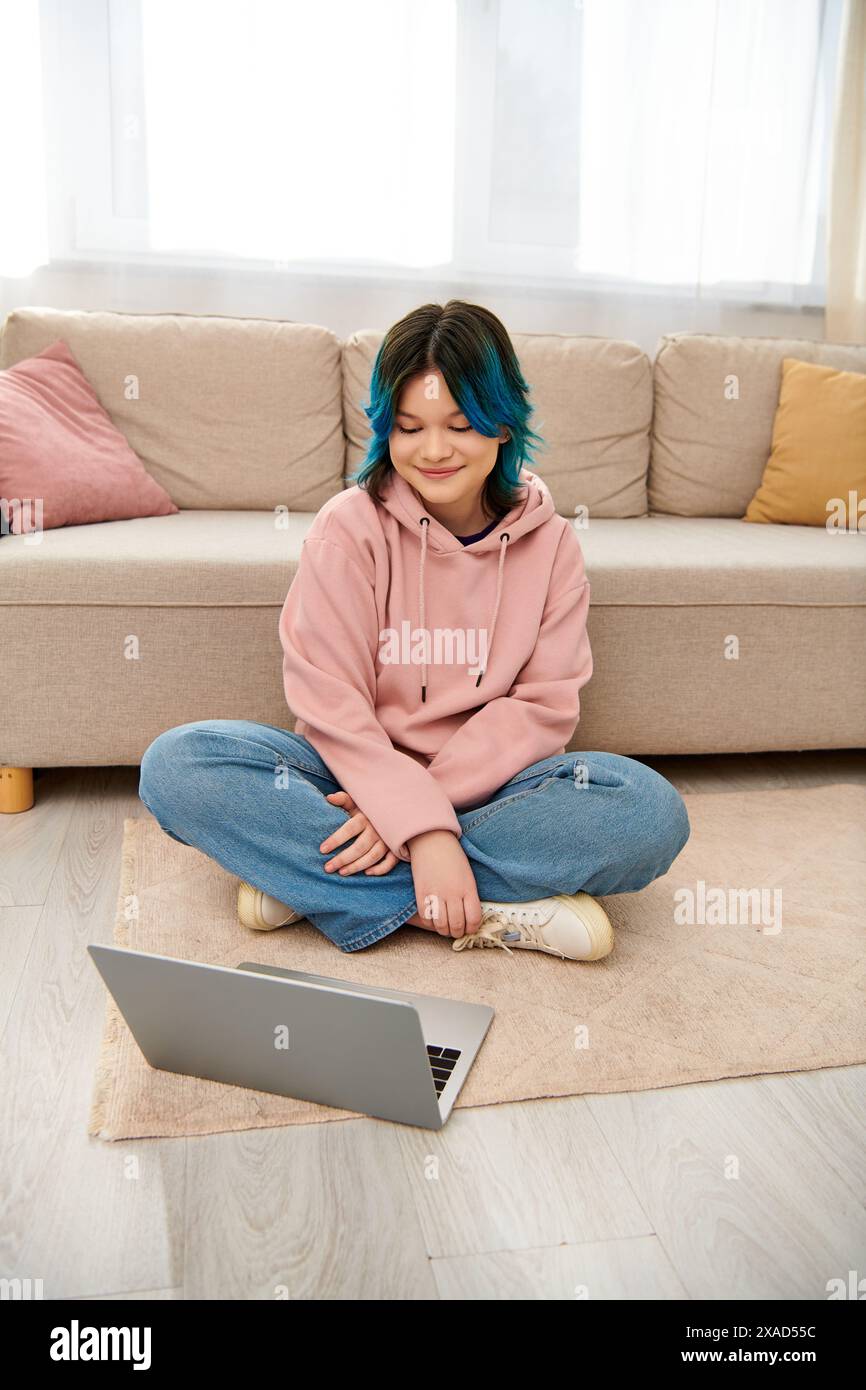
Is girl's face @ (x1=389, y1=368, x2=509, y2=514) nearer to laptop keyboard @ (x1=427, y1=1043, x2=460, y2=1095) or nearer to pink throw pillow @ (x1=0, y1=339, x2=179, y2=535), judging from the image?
laptop keyboard @ (x1=427, y1=1043, x2=460, y2=1095)

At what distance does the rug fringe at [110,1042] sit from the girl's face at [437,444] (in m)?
0.64

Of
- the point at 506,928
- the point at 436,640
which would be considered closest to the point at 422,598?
the point at 436,640

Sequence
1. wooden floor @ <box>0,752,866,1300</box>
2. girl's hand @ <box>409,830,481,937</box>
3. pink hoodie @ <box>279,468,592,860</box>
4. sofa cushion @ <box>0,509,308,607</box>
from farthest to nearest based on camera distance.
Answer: sofa cushion @ <box>0,509,308,607</box> → pink hoodie @ <box>279,468,592,860</box> → girl's hand @ <box>409,830,481,937</box> → wooden floor @ <box>0,752,866,1300</box>

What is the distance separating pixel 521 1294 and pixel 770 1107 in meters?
0.35

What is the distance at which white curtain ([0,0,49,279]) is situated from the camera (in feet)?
7.61

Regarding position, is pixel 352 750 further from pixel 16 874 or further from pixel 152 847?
pixel 16 874

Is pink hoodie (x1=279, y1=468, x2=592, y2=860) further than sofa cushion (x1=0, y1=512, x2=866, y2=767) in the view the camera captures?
No

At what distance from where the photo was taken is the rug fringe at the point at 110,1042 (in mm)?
1013

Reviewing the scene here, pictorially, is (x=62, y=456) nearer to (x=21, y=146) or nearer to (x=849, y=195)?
(x=21, y=146)

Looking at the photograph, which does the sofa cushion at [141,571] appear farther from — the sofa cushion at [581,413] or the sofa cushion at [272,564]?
the sofa cushion at [581,413]

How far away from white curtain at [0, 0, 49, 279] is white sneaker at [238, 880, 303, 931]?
169 centimetres

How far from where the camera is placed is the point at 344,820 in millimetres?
1314

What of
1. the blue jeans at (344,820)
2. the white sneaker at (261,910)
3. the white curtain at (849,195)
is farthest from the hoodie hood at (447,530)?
the white curtain at (849,195)

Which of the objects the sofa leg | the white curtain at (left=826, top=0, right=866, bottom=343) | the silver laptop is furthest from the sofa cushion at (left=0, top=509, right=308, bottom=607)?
the white curtain at (left=826, top=0, right=866, bottom=343)
